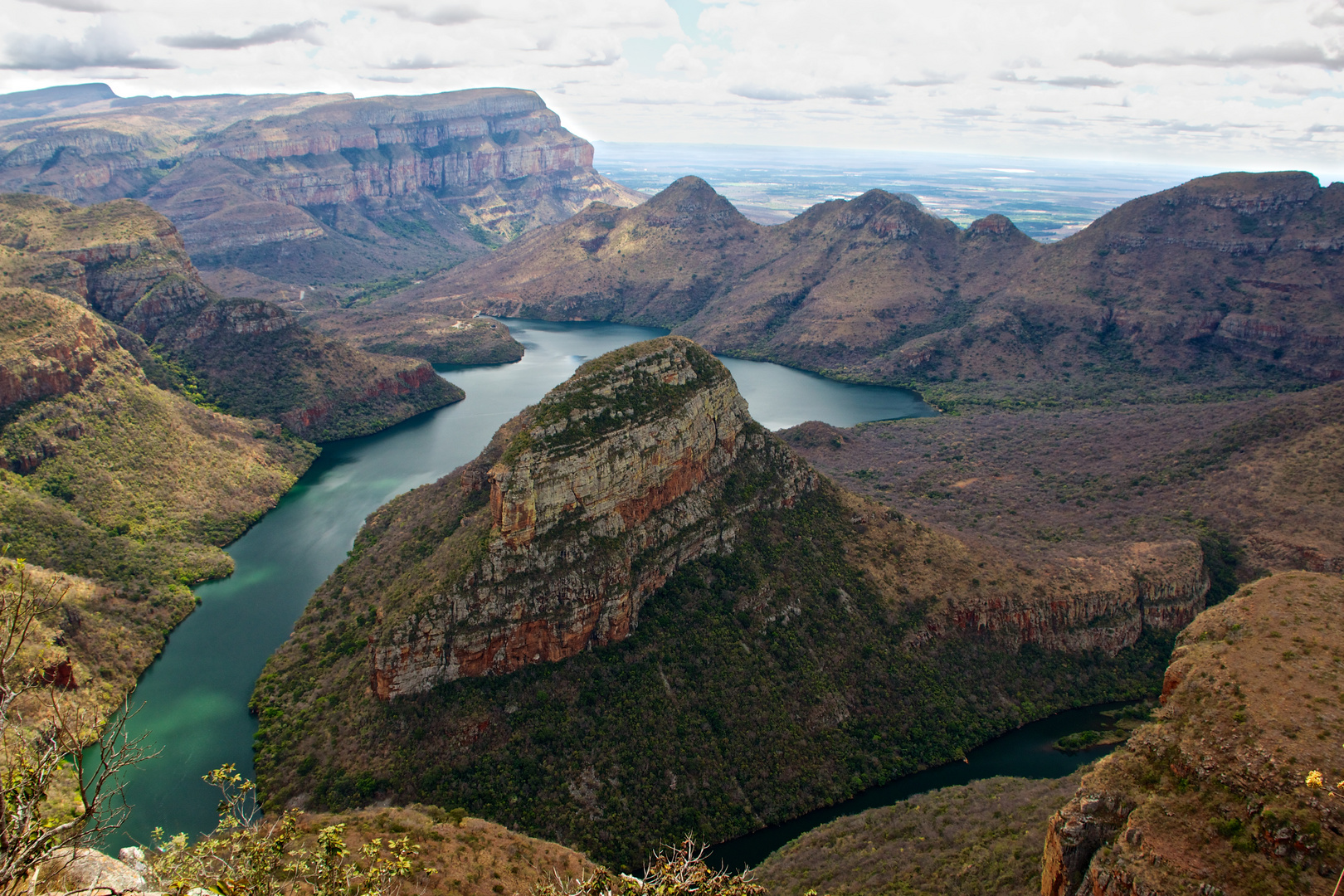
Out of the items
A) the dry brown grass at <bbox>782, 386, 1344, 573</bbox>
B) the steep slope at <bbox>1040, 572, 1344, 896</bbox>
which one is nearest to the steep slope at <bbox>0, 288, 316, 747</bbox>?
the steep slope at <bbox>1040, 572, 1344, 896</bbox>

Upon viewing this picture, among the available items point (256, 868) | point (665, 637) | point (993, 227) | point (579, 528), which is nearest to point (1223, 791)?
point (665, 637)

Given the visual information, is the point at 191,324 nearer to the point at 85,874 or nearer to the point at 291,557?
the point at 291,557

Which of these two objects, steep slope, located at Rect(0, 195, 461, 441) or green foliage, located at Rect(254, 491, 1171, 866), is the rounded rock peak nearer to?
steep slope, located at Rect(0, 195, 461, 441)

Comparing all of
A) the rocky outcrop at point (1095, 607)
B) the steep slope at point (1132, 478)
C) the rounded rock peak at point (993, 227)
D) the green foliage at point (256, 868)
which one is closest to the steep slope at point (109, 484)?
the green foliage at point (256, 868)

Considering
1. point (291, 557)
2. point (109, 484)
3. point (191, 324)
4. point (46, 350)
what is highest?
point (46, 350)

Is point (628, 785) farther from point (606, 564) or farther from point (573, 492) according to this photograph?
point (573, 492)

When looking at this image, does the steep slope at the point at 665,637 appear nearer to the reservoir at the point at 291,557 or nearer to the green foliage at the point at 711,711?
the green foliage at the point at 711,711

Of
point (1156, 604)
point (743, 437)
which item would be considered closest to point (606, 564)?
point (743, 437)
